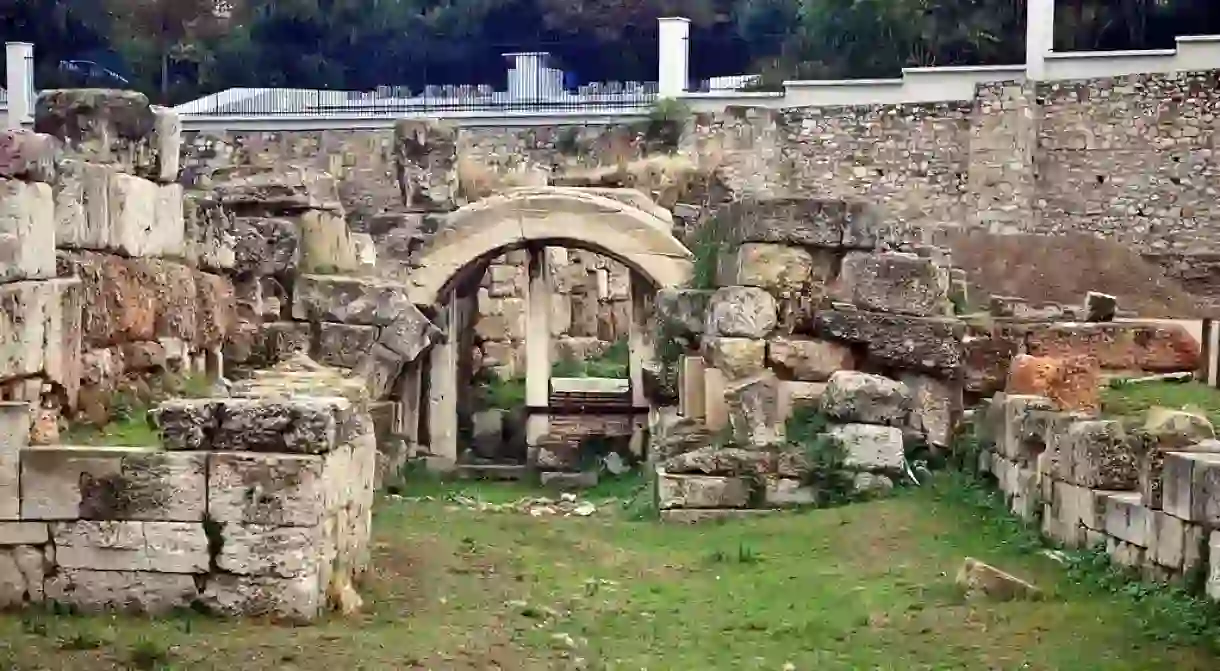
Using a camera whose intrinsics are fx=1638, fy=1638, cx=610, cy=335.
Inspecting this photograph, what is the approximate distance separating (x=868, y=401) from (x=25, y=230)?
601 centimetres

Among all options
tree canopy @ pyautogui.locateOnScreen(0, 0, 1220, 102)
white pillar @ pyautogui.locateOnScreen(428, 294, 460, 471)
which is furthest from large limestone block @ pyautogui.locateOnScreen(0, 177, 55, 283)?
tree canopy @ pyautogui.locateOnScreen(0, 0, 1220, 102)

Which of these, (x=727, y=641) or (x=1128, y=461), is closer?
(x=727, y=641)

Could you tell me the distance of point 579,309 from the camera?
24109 mm

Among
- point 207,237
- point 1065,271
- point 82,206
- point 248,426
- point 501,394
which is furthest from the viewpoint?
point 1065,271

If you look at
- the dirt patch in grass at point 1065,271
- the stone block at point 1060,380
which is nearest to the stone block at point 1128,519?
the stone block at point 1060,380

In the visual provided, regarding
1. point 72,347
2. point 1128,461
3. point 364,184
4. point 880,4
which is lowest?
point 1128,461

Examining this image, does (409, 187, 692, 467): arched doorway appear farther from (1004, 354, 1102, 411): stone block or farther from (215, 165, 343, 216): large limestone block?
(1004, 354, 1102, 411): stone block

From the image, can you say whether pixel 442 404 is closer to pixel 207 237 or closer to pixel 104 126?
pixel 207 237

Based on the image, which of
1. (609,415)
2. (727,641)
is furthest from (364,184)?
(727,641)

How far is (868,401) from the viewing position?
11.5 m

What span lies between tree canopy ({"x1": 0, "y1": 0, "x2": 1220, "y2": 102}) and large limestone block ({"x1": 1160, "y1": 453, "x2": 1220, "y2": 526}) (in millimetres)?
26977

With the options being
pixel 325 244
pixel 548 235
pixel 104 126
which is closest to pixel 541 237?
pixel 548 235

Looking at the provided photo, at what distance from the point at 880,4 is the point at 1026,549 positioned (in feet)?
74.7

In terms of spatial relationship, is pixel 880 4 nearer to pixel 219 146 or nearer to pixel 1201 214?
pixel 1201 214
